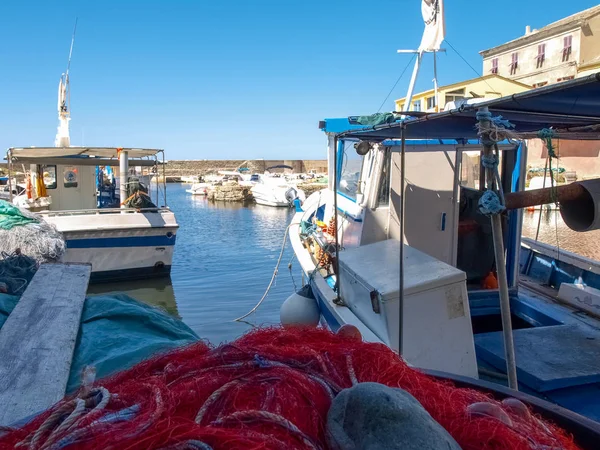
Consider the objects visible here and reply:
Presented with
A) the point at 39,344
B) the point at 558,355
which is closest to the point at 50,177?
the point at 39,344

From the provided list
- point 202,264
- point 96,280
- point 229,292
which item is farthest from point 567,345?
point 202,264

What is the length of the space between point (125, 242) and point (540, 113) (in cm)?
1016

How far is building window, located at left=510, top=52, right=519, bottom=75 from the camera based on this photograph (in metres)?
49.7

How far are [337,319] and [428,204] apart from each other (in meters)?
1.90

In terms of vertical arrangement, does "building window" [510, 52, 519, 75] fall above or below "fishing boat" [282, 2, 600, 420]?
above

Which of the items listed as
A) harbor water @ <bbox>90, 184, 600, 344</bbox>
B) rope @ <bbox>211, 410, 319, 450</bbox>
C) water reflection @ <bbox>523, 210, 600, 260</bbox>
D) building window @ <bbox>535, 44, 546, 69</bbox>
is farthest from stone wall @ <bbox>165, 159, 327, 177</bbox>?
rope @ <bbox>211, 410, 319, 450</bbox>

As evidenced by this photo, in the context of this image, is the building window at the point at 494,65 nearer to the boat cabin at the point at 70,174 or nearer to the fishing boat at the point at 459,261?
the boat cabin at the point at 70,174

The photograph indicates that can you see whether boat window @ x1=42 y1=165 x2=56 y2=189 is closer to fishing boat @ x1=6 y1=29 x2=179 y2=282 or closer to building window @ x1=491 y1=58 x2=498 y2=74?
fishing boat @ x1=6 y1=29 x2=179 y2=282

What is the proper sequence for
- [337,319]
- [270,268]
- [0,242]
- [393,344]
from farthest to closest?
[270,268]
[0,242]
[337,319]
[393,344]

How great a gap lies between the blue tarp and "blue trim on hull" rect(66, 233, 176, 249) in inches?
276

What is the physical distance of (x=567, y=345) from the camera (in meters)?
4.68

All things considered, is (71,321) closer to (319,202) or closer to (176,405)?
(176,405)

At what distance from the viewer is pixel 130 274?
39.5ft

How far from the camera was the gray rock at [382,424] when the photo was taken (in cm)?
158
